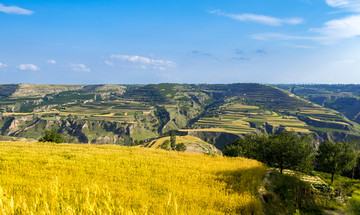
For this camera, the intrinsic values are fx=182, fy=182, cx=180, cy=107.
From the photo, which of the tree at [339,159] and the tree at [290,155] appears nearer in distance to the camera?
the tree at [290,155]

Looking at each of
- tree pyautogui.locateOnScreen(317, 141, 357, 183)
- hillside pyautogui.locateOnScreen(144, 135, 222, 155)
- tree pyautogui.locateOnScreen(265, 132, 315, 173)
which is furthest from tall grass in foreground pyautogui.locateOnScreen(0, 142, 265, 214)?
hillside pyautogui.locateOnScreen(144, 135, 222, 155)

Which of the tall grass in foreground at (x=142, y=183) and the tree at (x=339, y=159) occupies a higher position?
the tall grass in foreground at (x=142, y=183)

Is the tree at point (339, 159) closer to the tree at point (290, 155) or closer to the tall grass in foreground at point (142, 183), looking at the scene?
the tree at point (290, 155)

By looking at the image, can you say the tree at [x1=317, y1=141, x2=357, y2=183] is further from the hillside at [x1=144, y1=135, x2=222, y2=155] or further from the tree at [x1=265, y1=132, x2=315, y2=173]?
the hillside at [x1=144, y1=135, x2=222, y2=155]

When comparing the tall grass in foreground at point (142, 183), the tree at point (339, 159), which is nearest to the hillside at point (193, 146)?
the tree at point (339, 159)

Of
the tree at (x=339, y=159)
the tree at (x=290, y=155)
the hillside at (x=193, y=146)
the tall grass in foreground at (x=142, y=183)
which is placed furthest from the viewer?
the hillside at (x=193, y=146)

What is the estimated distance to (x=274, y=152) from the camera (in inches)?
1241

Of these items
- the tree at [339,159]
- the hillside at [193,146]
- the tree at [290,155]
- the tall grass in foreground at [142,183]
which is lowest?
the hillside at [193,146]

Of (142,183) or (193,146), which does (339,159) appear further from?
(193,146)

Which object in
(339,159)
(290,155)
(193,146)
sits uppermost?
(290,155)

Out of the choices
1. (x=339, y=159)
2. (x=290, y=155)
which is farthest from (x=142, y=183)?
(x=339, y=159)

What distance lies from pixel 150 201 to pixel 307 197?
16.2 meters

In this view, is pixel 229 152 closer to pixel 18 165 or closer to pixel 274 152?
pixel 274 152

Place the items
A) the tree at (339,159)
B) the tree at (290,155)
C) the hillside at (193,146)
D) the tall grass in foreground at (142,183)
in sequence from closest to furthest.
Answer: the tall grass in foreground at (142,183) < the tree at (290,155) < the tree at (339,159) < the hillside at (193,146)
